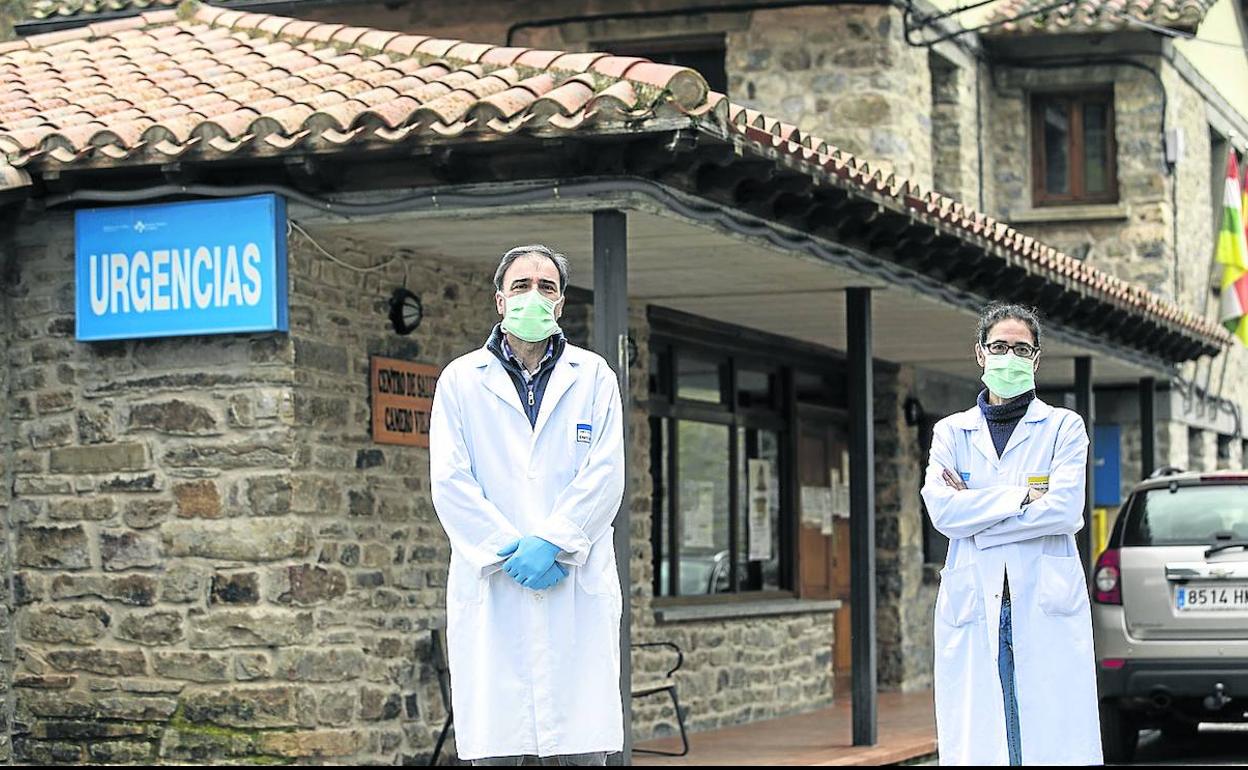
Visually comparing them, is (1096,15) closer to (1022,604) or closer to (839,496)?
(839,496)

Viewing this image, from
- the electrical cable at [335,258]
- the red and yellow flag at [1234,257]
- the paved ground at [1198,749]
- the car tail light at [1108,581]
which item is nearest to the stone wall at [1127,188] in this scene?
the red and yellow flag at [1234,257]

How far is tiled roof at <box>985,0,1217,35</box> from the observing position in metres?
19.0

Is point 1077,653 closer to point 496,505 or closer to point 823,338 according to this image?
point 496,505

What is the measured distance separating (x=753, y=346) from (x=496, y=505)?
9.00 m

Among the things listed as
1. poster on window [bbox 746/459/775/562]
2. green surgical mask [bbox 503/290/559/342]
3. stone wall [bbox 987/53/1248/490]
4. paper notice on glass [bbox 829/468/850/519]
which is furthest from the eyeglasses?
stone wall [bbox 987/53/1248/490]

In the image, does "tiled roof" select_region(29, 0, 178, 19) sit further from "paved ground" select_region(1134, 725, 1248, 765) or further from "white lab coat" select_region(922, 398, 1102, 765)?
"white lab coat" select_region(922, 398, 1102, 765)

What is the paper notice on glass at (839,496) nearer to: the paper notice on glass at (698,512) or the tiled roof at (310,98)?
the paper notice on glass at (698,512)

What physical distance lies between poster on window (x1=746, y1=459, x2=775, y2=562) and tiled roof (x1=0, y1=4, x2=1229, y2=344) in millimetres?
3721

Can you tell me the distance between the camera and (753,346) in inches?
583

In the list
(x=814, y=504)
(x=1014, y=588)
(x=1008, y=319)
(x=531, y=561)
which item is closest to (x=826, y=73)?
(x=814, y=504)

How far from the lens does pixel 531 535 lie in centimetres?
579

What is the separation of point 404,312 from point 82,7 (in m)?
6.65

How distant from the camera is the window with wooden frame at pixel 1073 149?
20375 mm

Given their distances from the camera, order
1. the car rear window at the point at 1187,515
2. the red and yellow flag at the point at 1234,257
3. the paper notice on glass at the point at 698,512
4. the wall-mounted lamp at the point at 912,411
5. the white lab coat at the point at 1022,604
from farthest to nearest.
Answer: the red and yellow flag at the point at 1234,257 < the wall-mounted lamp at the point at 912,411 < the paper notice on glass at the point at 698,512 < the car rear window at the point at 1187,515 < the white lab coat at the point at 1022,604
